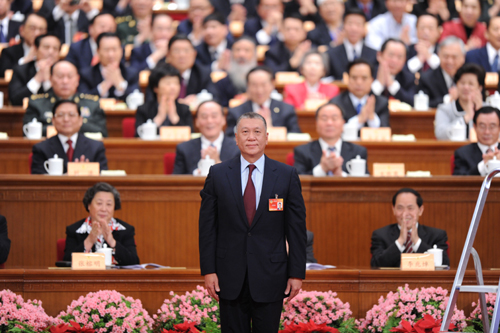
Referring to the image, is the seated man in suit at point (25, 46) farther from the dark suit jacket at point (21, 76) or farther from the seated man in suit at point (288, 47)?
the seated man in suit at point (288, 47)

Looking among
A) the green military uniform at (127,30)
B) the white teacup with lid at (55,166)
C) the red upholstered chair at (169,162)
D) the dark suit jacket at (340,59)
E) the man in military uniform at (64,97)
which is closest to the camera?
the white teacup with lid at (55,166)

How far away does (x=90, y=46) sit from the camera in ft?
21.5

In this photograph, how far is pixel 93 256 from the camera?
3082 mm

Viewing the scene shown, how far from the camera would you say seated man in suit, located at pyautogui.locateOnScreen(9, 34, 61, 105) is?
568cm

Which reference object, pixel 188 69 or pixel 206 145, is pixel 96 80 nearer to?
pixel 188 69

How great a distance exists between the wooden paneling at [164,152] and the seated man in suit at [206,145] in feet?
1.10

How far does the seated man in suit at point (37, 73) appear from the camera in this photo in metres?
5.68

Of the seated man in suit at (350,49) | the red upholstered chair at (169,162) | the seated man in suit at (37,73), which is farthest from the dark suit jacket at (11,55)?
the seated man in suit at (350,49)

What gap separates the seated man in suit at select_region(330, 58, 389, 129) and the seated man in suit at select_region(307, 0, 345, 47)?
6.48 ft

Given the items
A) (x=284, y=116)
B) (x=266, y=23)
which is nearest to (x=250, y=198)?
(x=284, y=116)

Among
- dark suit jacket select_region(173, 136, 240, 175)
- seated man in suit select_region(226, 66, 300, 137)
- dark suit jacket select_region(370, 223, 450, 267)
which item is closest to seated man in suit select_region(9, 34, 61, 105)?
seated man in suit select_region(226, 66, 300, 137)

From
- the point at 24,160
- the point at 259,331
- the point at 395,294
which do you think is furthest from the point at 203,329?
the point at 24,160

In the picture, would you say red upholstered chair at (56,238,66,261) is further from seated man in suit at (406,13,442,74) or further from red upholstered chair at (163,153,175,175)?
seated man in suit at (406,13,442,74)

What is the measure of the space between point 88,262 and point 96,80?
3231 millimetres
